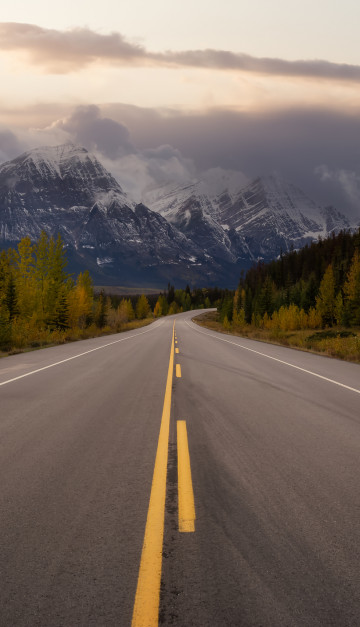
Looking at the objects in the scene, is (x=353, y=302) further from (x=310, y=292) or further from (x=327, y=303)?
(x=310, y=292)

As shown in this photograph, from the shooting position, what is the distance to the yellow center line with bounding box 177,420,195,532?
355 centimetres

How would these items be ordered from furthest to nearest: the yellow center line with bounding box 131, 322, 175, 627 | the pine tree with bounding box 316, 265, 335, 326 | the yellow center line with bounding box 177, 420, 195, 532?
the pine tree with bounding box 316, 265, 335, 326
the yellow center line with bounding box 177, 420, 195, 532
the yellow center line with bounding box 131, 322, 175, 627

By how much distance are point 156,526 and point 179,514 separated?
0.28 m

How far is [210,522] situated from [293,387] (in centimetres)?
738

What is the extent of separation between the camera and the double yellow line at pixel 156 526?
2.48 meters

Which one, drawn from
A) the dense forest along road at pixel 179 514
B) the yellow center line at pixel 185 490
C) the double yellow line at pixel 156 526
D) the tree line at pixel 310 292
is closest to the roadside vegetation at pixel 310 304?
the tree line at pixel 310 292

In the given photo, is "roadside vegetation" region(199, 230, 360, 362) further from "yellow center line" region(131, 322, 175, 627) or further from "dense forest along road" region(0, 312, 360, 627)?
"yellow center line" region(131, 322, 175, 627)

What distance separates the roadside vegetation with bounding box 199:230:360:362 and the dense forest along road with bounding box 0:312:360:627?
13504 mm

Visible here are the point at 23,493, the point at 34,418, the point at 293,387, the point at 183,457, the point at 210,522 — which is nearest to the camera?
the point at 210,522

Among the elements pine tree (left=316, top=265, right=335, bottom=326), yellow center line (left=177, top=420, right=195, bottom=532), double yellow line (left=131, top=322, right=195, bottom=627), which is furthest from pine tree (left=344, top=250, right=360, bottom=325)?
double yellow line (left=131, top=322, right=195, bottom=627)

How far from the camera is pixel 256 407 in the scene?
26.8 feet

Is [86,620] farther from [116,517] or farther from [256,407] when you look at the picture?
[256,407]

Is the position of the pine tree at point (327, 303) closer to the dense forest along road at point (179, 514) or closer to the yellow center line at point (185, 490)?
the dense forest along road at point (179, 514)

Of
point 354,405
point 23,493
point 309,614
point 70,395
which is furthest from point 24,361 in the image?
point 309,614
